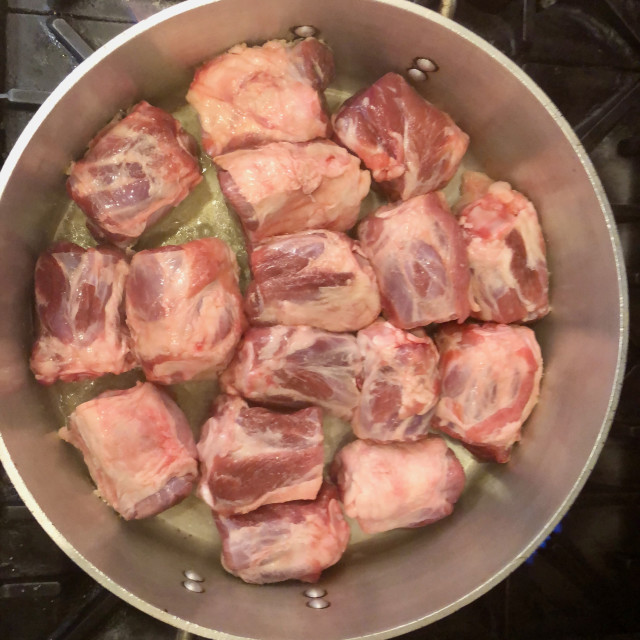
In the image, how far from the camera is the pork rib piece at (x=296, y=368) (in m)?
1.92

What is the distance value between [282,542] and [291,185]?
1.07m

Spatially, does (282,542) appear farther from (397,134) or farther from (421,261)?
(397,134)

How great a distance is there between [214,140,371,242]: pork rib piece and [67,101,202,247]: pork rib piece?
0.16 metres

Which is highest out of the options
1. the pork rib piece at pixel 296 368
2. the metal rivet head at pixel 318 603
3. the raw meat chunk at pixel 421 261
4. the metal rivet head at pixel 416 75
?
the metal rivet head at pixel 416 75

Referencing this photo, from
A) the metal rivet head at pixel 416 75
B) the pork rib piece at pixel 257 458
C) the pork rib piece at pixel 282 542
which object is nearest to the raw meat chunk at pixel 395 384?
the pork rib piece at pixel 257 458

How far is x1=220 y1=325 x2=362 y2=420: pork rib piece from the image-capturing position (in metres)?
1.92

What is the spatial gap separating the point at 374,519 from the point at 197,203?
46.0 inches

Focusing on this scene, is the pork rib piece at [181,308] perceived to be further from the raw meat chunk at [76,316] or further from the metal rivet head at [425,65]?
the metal rivet head at [425,65]

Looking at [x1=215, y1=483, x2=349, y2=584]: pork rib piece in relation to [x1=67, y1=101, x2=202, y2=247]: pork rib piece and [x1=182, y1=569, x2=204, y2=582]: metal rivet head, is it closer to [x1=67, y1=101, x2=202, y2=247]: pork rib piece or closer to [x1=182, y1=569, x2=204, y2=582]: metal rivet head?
[x1=182, y1=569, x2=204, y2=582]: metal rivet head

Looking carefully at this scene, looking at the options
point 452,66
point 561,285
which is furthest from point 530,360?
point 452,66

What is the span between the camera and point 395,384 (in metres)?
1.92

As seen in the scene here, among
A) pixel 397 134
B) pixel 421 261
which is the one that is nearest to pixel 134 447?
pixel 421 261

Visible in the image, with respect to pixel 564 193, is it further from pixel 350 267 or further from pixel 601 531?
pixel 601 531

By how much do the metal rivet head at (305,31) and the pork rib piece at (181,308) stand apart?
711 mm
